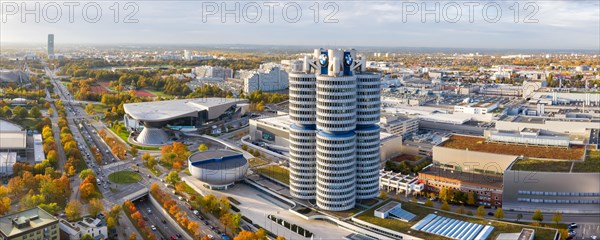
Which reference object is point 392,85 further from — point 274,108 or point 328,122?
point 328,122

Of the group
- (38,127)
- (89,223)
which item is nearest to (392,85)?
(38,127)

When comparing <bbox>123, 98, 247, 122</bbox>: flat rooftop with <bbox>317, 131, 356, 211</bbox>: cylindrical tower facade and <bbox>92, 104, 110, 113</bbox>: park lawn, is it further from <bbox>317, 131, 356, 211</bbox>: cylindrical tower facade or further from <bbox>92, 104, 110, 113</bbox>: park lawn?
<bbox>317, 131, 356, 211</bbox>: cylindrical tower facade

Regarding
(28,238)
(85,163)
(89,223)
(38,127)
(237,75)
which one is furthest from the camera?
(237,75)

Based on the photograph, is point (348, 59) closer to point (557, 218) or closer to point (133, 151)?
point (557, 218)

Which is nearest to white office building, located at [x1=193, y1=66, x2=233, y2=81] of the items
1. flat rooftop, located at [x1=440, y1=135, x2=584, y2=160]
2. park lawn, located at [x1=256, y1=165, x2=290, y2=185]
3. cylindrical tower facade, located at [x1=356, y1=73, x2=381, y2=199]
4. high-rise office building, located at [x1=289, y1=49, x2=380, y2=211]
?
park lawn, located at [x1=256, y1=165, x2=290, y2=185]

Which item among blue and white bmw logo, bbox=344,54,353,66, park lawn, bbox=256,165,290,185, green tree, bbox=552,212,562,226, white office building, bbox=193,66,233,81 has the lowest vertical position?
green tree, bbox=552,212,562,226

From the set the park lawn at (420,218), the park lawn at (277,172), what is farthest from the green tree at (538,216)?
the park lawn at (277,172)
